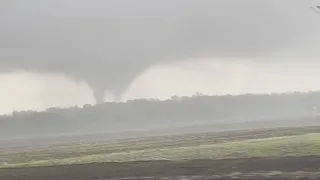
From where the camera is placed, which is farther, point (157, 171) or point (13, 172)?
point (13, 172)

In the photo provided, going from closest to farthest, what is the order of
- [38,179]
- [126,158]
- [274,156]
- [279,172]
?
[279,172]
[38,179]
[274,156]
[126,158]

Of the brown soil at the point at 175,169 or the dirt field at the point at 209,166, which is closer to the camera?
the dirt field at the point at 209,166

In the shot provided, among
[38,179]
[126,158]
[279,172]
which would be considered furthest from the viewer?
[126,158]

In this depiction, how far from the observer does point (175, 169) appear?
198ft

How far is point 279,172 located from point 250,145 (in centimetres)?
2857

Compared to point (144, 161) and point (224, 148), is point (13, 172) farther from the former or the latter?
point (224, 148)

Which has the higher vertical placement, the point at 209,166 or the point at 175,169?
the point at 209,166

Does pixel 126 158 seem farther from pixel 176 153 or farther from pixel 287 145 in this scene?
pixel 287 145

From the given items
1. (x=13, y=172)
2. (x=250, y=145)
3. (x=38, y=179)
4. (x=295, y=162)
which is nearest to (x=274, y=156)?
(x=295, y=162)

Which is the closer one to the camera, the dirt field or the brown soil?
the dirt field

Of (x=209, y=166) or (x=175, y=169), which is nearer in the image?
(x=175, y=169)

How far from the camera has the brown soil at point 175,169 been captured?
54656mm

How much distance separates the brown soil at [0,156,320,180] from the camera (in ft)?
179

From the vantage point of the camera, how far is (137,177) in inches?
2200
